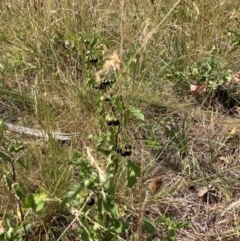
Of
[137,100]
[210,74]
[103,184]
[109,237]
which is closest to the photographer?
[103,184]

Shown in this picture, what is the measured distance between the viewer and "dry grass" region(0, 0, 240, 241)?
1532mm

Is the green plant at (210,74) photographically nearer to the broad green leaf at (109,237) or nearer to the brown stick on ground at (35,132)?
the brown stick on ground at (35,132)

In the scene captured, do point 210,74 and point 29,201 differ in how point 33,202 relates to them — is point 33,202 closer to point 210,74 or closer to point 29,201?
point 29,201

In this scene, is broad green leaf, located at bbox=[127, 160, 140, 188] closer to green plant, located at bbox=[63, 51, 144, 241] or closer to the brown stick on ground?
green plant, located at bbox=[63, 51, 144, 241]

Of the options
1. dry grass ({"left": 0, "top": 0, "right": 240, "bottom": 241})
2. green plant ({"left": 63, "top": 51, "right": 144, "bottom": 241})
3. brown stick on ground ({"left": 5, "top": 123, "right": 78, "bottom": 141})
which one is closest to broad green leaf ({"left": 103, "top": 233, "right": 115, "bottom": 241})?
green plant ({"left": 63, "top": 51, "right": 144, "bottom": 241})

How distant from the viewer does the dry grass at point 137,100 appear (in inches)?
60.3

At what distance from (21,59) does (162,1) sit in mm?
840

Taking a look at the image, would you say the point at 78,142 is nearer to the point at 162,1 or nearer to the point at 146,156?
the point at 146,156

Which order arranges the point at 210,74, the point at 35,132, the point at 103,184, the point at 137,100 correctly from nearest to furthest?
the point at 103,184 < the point at 35,132 < the point at 137,100 < the point at 210,74

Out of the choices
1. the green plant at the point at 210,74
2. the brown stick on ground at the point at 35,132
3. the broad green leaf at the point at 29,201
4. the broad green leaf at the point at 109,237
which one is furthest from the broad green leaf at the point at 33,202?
the green plant at the point at 210,74

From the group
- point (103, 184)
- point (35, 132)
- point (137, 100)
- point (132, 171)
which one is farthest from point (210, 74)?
point (103, 184)

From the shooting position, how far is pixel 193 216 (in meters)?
1.59

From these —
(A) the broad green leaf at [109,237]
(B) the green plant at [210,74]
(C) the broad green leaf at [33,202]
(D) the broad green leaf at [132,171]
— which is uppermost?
(D) the broad green leaf at [132,171]

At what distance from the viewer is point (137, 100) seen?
6.18 ft
